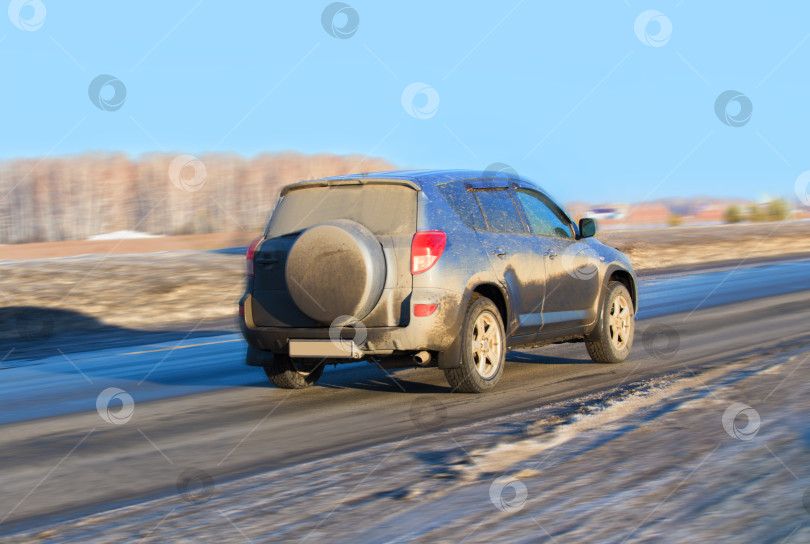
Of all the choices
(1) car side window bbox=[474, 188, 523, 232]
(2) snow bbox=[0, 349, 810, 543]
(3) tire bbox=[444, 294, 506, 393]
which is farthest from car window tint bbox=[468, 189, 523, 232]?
(2) snow bbox=[0, 349, 810, 543]

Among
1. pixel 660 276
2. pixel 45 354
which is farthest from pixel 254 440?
pixel 660 276

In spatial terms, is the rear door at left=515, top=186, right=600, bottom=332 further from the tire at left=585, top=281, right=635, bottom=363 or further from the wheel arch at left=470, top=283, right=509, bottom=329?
the wheel arch at left=470, top=283, right=509, bottom=329

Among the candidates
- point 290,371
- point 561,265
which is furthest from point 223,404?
point 561,265

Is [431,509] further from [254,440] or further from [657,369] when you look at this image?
[657,369]

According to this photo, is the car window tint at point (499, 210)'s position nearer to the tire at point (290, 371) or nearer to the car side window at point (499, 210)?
the car side window at point (499, 210)

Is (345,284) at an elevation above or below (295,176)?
above

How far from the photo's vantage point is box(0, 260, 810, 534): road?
20.3 ft

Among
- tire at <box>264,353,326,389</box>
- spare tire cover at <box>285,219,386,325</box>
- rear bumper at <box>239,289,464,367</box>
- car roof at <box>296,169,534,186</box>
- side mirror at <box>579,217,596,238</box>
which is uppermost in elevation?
car roof at <box>296,169,534,186</box>

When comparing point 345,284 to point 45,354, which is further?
point 45,354

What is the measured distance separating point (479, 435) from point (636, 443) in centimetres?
103

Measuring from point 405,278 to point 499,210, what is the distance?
1556 millimetres

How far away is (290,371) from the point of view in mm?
9297

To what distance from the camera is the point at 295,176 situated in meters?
90.2

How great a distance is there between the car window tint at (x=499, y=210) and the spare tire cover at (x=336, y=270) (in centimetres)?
136
